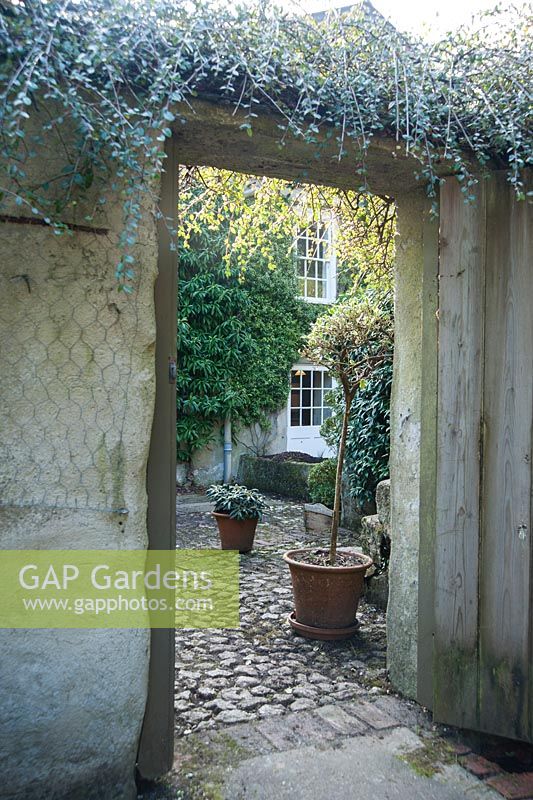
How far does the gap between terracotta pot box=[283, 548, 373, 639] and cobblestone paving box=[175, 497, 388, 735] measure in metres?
0.08

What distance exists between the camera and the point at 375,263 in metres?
4.76

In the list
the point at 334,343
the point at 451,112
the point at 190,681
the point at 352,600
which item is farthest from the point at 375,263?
the point at 190,681

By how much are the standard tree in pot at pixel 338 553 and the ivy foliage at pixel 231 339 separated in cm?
596

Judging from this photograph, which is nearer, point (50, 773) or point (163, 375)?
point (50, 773)

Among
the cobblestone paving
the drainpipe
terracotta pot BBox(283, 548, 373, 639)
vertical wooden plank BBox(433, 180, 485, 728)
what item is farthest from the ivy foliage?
vertical wooden plank BBox(433, 180, 485, 728)

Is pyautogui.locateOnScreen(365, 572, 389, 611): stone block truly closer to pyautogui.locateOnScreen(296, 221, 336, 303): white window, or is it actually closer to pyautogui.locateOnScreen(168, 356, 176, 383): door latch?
pyautogui.locateOnScreen(168, 356, 176, 383): door latch

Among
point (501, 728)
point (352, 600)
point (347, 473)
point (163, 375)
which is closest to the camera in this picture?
point (163, 375)

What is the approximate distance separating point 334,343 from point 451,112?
191 centimetres

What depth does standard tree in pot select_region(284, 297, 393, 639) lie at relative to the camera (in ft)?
13.7

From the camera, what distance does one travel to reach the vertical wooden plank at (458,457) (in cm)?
286

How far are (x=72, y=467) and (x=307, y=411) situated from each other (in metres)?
10.3

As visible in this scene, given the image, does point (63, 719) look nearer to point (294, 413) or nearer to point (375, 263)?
point (375, 263)

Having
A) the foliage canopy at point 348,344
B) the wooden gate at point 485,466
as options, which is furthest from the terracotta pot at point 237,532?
the wooden gate at point 485,466

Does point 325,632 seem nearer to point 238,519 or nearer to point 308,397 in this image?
point 238,519
